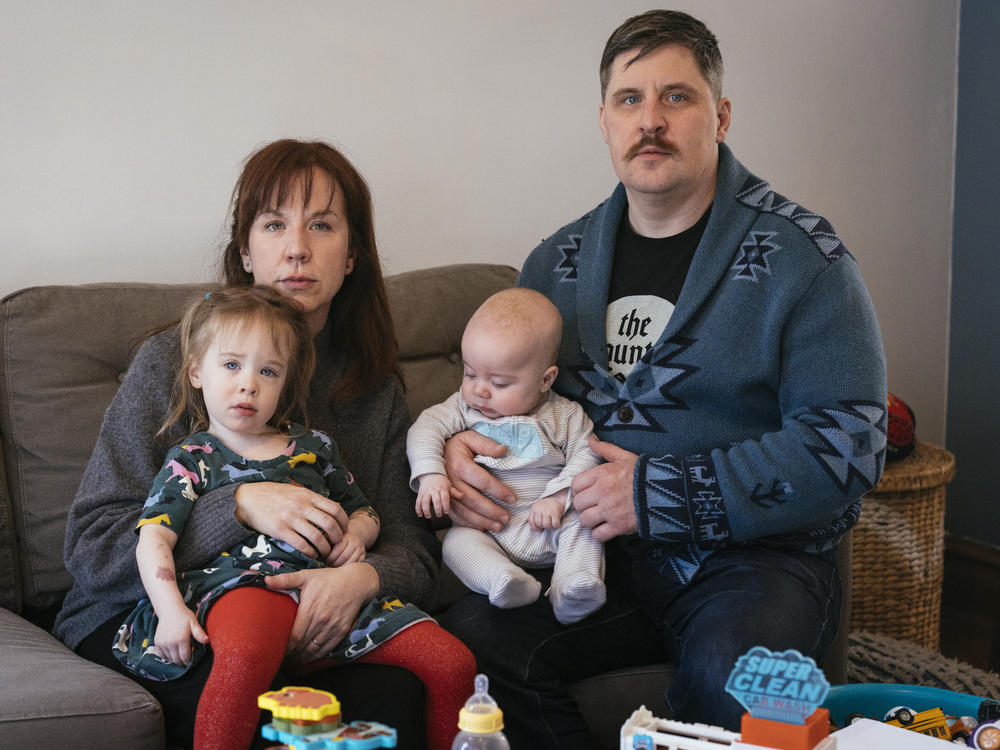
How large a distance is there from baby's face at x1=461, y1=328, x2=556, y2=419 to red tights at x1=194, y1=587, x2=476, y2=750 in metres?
0.43

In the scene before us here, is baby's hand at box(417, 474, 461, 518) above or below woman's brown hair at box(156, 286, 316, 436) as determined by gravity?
below

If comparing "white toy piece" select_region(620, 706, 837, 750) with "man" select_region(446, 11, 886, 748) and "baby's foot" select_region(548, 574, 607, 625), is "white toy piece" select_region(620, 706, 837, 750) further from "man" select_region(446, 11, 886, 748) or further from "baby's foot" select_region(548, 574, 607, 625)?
"baby's foot" select_region(548, 574, 607, 625)

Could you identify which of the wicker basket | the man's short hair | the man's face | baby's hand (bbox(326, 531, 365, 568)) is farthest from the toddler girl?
the wicker basket

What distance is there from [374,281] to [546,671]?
0.80 metres

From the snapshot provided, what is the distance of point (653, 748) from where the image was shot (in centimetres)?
113

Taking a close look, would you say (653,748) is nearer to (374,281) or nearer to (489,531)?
(489,531)

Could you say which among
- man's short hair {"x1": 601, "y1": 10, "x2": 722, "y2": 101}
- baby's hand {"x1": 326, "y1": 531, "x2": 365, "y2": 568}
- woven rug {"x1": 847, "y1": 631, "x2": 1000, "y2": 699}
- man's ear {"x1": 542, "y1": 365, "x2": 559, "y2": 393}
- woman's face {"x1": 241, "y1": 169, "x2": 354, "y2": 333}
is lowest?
woven rug {"x1": 847, "y1": 631, "x2": 1000, "y2": 699}

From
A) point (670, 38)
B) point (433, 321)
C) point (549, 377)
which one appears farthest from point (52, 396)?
point (670, 38)

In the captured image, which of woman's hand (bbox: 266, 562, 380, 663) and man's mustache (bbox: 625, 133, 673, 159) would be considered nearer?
woman's hand (bbox: 266, 562, 380, 663)

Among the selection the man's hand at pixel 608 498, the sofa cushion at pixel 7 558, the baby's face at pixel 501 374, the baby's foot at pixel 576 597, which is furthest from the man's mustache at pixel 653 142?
the sofa cushion at pixel 7 558

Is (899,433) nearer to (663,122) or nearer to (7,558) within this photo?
(663,122)

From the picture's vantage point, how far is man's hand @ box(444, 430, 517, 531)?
1762mm

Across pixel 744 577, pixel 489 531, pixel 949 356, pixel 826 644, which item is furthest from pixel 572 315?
pixel 949 356

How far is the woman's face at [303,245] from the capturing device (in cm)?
174
